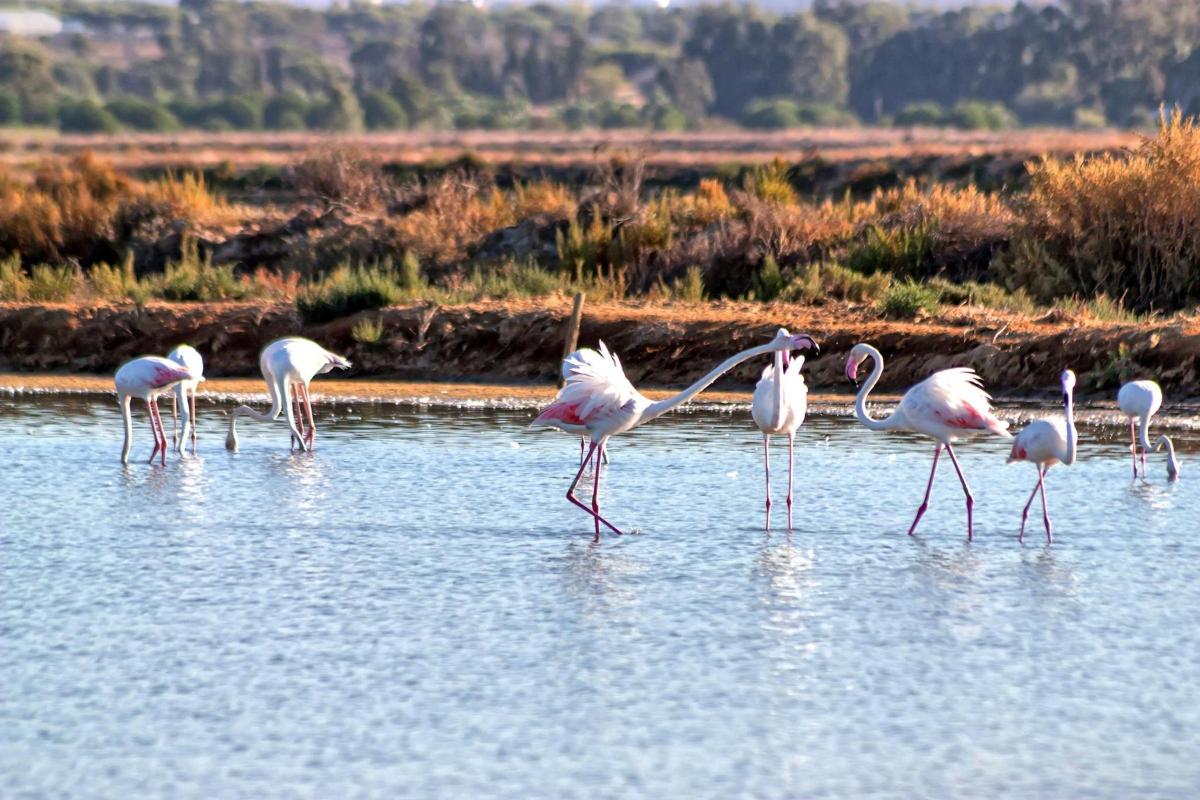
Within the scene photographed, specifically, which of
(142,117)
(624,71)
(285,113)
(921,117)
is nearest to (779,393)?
(921,117)

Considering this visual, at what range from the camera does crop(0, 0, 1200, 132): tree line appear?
257 ft

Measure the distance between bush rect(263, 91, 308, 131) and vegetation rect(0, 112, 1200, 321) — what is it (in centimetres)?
4951

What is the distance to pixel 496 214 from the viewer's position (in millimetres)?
26578

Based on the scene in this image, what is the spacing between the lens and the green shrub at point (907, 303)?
18094 millimetres

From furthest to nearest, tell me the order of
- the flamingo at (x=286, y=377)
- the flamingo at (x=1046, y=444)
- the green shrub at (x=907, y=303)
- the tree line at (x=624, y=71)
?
the tree line at (x=624, y=71) < the green shrub at (x=907, y=303) < the flamingo at (x=286, y=377) < the flamingo at (x=1046, y=444)

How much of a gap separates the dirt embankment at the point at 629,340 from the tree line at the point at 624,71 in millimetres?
50867

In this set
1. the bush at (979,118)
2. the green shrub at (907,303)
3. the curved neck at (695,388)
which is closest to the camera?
the curved neck at (695,388)

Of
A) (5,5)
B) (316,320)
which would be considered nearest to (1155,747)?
(316,320)

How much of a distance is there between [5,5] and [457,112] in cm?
5288

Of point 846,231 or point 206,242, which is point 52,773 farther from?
point 206,242

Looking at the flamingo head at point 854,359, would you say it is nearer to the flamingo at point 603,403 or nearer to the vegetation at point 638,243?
the flamingo at point 603,403

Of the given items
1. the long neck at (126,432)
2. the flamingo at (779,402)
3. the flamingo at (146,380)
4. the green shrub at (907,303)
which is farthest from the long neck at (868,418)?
the green shrub at (907,303)

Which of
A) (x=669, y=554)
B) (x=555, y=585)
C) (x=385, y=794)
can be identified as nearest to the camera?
(x=385, y=794)

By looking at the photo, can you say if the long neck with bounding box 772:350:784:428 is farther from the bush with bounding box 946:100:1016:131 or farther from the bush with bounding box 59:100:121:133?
the bush with bounding box 59:100:121:133
